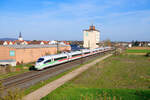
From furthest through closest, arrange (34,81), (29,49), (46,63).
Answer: (29,49), (46,63), (34,81)

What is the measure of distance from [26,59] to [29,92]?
24837 millimetres

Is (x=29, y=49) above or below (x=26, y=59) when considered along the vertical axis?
above

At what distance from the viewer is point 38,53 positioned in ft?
150

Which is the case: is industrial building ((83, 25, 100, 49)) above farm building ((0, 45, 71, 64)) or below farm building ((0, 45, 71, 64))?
above

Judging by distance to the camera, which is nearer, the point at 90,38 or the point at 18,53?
the point at 18,53

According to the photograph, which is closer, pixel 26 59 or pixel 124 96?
pixel 124 96

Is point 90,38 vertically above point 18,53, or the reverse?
point 90,38

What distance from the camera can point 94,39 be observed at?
336ft

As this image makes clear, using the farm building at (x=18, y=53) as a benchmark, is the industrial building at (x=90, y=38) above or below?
above

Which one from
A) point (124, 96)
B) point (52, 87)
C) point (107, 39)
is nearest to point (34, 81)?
point (52, 87)

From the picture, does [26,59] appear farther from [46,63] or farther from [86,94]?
[86,94]

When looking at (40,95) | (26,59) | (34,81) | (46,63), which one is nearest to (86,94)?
(40,95)

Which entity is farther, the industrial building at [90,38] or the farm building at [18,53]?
the industrial building at [90,38]

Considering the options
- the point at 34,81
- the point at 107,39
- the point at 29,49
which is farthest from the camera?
the point at 107,39
